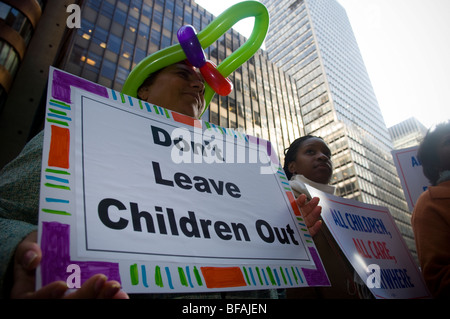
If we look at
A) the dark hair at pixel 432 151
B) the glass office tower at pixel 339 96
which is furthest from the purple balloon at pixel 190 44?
the glass office tower at pixel 339 96

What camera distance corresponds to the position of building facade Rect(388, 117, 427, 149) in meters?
75.8

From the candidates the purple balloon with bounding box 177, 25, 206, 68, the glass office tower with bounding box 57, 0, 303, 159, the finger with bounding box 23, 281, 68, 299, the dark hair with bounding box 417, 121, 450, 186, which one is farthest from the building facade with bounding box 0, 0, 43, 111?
the dark hair with bounding box 417, 121, 450, 186

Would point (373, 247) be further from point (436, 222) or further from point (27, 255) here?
point (27, 255)

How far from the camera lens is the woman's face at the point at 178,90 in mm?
1694

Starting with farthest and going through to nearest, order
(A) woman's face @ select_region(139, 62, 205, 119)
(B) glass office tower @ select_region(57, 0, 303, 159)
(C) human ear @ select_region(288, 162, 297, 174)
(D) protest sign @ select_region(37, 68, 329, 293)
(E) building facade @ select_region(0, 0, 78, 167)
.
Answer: (B) glass office tower @ select_region(57, 0, 303, 159)
(E) building facade @ select_region(0, 0, 78, 167)
(C) human ear @ select_region(288, 162, 297, 174)
(A) woman's face @ select_region(139, 62, 205, 119)
(D) protest sign @ select_region(37, 68, 329, 293)

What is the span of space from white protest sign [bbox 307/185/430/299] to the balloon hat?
1123 mm

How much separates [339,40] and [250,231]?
7231 centimetres

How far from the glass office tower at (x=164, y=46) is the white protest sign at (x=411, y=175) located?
17085 millimetres

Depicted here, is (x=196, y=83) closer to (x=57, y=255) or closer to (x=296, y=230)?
(x=296, y=230)

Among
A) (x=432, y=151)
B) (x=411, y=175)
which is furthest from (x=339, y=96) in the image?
(x=432, y=151)

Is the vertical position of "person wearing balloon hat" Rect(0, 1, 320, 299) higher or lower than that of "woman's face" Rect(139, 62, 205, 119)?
lower

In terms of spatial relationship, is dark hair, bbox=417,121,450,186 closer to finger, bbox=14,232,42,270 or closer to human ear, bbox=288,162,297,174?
human ear, bbox=288,162,297,174

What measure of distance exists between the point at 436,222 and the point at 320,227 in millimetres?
617

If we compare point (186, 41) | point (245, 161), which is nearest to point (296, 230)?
point (245, 161)
